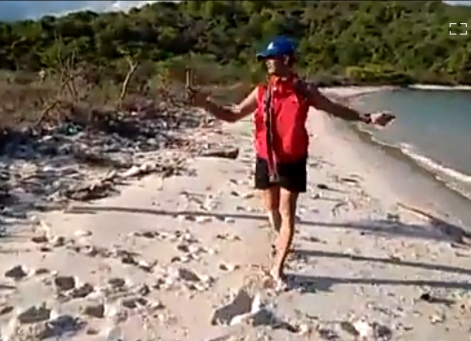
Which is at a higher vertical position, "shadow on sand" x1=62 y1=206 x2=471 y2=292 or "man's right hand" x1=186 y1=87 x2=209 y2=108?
"man's right hand" x1=186 y1=87 x2=209 y2=108

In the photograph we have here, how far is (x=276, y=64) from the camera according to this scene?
5996mm

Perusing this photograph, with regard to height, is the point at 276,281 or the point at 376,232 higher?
the point at 276,281

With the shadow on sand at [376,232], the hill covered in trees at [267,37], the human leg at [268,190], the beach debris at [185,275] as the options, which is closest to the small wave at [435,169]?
the shadow on sand at [376,232]

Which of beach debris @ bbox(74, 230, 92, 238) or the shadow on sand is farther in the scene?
beach debris @ bbox(74, 230, 92, 238)

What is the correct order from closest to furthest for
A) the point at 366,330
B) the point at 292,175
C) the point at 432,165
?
the point at 366,330 < the point at 292,175 < the point at 432,165

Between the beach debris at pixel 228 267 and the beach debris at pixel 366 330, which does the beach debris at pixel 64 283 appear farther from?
the beach debris at pixel 366 330

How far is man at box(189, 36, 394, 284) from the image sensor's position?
6.05 meters

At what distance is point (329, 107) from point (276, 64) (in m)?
0.47

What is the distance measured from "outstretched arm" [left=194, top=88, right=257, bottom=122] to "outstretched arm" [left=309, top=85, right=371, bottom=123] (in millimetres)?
447

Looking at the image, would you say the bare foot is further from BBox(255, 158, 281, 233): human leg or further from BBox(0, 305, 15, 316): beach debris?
BBox(0, 305, 15, 316): beach debris

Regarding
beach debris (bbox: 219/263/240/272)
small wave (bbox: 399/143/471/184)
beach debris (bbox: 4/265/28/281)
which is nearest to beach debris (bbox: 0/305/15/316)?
beach debris (bbox: 4/265/28/281)

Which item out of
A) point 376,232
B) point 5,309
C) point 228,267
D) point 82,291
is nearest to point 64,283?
point 82,291

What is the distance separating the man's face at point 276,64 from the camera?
597 centimetres

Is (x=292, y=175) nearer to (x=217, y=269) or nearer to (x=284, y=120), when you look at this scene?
(x=284, y=120)
